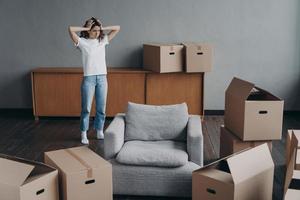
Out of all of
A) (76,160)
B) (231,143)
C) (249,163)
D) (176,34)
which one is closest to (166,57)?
(176,34)

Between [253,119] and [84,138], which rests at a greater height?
[253,119]

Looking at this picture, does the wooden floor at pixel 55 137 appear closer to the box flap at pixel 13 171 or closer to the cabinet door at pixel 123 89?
the cabinet door at pixel 123 89

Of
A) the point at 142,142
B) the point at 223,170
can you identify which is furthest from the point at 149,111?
the point at 223,170

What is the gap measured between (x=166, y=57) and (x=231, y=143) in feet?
7.04

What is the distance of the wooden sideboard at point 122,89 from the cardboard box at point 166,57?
A: 0.59 feet

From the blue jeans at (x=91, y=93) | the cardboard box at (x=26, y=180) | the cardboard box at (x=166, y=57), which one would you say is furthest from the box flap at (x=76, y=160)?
the cardboard box at (x=166, y=57)

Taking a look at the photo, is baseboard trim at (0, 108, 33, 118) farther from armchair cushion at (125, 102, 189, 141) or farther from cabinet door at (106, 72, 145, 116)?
armchair cushion at (125, 102, 189, 141)

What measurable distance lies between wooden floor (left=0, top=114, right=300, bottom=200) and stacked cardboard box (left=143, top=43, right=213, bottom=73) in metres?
0.86

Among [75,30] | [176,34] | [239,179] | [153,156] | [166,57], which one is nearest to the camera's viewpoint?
[239,179]

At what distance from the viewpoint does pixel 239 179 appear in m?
2.94

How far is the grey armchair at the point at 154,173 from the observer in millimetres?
3514

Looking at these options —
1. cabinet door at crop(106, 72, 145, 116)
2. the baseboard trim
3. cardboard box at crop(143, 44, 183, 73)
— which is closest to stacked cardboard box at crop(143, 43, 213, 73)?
cardboard box at crop(143, 44, 183, 73)

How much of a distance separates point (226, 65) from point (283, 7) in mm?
1176

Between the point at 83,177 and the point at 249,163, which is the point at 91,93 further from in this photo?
the point at 249,163
